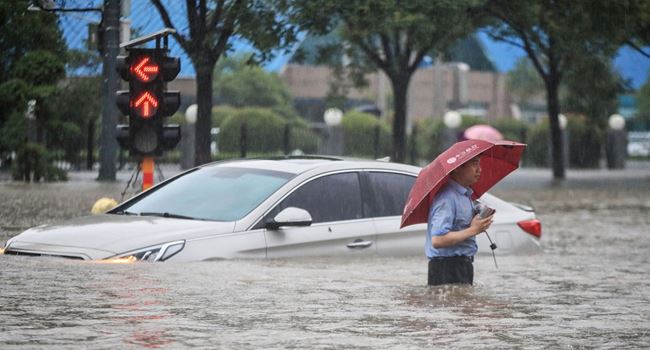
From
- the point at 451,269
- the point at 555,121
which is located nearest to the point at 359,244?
the point at 451,269

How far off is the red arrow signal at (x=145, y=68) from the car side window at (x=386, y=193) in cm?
449

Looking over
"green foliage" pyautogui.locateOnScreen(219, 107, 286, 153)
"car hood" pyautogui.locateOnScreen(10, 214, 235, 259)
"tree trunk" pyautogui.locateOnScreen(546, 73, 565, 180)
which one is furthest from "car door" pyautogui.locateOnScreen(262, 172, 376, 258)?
"green foliage" pyautogui.locateOnScreen(219, 107, 286, 153)

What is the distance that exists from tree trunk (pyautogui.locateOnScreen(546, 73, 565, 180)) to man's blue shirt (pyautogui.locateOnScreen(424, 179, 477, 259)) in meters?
34.1

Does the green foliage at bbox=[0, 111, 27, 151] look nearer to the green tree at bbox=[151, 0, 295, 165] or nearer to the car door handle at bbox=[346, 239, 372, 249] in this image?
the green tree at bbox=[151, 0, 295, 165]

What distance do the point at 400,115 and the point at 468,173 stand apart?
29056mm

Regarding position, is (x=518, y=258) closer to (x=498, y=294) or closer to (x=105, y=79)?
(x=498, y=294)

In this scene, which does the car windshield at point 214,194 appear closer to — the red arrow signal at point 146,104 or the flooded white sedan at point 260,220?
the flooded white sedan at point 260,220

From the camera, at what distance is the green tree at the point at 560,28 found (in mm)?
31391

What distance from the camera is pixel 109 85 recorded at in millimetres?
26734

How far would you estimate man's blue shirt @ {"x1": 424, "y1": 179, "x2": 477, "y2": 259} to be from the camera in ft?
32.5

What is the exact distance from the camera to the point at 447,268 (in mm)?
10133

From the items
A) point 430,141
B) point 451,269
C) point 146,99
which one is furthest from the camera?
point 430,141

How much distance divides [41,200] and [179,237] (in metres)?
12.6

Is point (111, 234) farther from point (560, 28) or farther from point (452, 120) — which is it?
point (452, 120)
